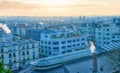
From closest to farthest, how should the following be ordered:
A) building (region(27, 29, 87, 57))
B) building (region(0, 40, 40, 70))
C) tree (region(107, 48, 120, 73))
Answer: tree (region(107, 48, 120, 73))
building (region(0, 40, 40, 70))
building (region(27, 29, 87, 57))

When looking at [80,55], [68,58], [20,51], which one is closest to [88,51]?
[80,55]

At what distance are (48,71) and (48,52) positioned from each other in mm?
6285

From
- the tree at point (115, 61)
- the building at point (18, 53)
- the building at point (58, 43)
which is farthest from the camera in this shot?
the building at point (58, 43)

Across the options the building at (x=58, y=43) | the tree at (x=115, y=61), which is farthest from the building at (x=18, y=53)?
the tree at (x=115, y=61)

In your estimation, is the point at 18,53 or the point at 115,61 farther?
the point at 18,53

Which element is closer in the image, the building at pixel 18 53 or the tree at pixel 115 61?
the tree at pixel 115 61

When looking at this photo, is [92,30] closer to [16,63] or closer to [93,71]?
[16,63]

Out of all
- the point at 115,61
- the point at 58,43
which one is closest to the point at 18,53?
the point at 58,43

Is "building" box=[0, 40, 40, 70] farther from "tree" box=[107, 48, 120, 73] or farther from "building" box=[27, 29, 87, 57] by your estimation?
"tree" box=[107, 48, 120, 73]

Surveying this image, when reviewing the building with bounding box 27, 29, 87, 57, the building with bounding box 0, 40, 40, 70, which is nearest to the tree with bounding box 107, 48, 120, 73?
the building with bounding box 0, 40, 40, 70

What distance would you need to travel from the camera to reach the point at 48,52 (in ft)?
51.9

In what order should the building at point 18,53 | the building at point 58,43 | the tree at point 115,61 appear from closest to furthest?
the tree at point 115,61
the building at point 18,53
the building at point 58,43

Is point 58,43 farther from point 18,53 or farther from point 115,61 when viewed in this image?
point 115,61

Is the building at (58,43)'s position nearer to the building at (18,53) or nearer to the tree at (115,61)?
the building at (18,53)
